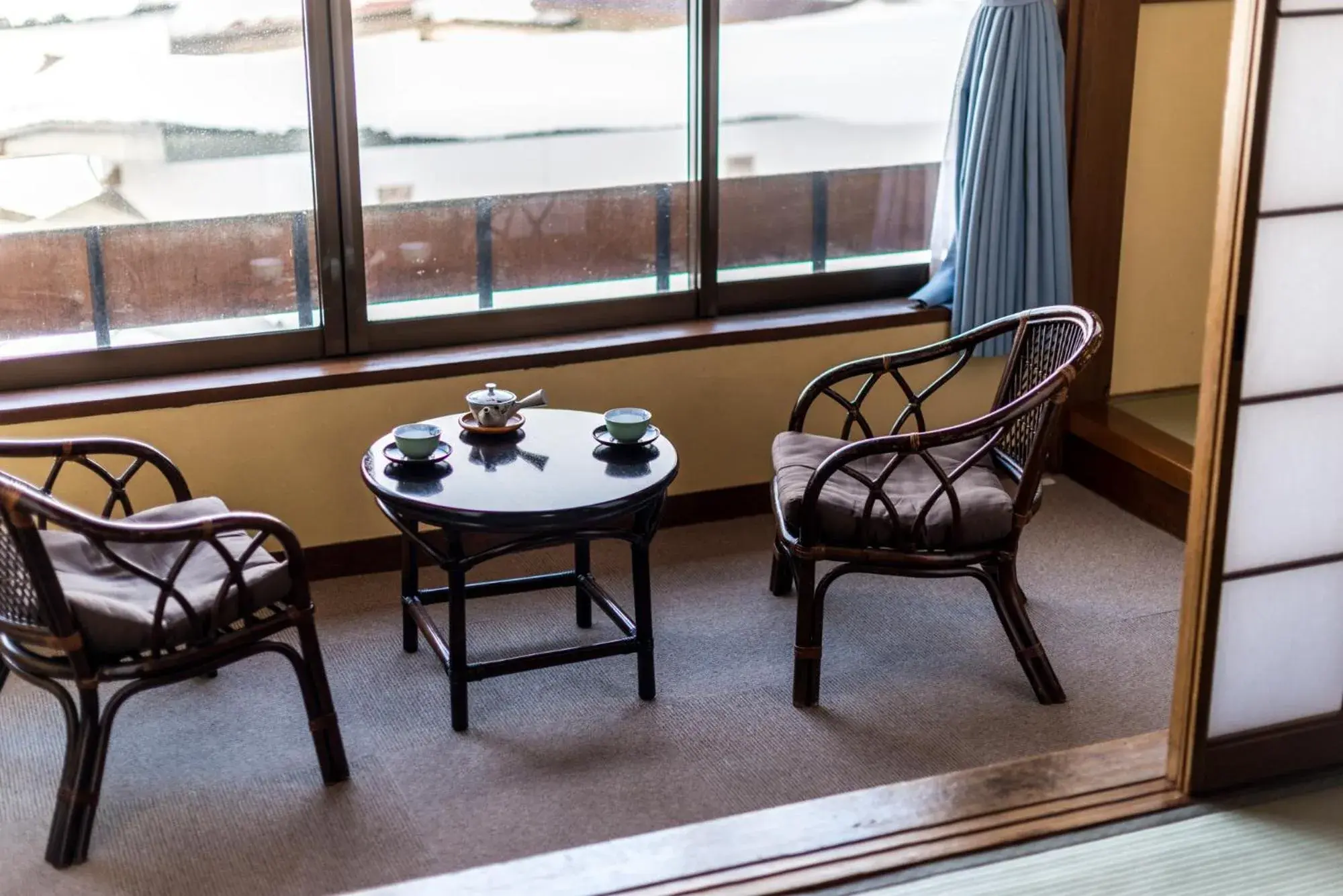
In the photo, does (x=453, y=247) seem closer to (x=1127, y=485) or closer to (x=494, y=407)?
(x=494, y=407)

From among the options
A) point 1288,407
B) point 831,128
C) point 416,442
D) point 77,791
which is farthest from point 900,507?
point 77,791

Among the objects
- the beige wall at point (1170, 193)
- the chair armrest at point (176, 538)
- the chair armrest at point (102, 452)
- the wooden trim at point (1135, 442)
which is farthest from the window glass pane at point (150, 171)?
the beige wall at point (1170, 193)

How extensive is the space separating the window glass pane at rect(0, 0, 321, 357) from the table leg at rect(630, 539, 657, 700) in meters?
1.27

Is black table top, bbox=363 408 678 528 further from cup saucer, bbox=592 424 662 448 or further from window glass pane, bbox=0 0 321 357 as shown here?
window glass pane, bbox=0 0 321 357

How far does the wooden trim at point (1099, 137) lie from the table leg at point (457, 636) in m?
2.26

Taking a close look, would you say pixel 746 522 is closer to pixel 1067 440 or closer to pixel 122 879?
pixel 1067 440

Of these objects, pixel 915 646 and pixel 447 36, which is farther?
pixel 447 36

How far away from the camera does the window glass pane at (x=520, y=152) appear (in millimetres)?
3764

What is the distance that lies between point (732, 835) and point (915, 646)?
1057mm

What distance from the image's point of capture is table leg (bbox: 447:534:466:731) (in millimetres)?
2971

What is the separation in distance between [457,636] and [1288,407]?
5.33 ft

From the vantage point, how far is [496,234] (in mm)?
3961

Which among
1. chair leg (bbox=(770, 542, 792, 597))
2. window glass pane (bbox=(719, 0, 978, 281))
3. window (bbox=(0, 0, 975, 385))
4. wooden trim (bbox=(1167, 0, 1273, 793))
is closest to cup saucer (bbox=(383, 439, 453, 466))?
window (bbox=(0, 0, 975, 385))

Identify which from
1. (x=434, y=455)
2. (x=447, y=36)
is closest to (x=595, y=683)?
(x=434, y=455)
